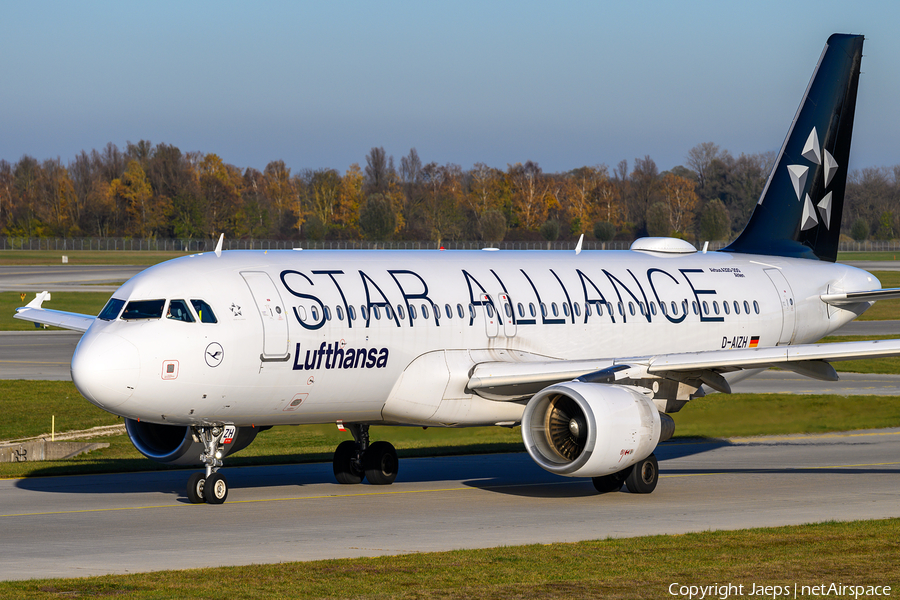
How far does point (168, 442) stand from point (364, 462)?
4.34 metres

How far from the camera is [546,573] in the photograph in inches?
598

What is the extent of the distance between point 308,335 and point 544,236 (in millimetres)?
140506

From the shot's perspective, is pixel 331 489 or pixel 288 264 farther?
pixel 331 489

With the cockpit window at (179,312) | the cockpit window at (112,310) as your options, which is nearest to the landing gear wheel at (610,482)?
the cockpit window at (179,312)

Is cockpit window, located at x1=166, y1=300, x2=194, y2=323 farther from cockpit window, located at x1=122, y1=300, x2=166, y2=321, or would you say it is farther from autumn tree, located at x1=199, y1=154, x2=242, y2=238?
autumn tree, located at x1=199, y1=154, x2=242, y2=238

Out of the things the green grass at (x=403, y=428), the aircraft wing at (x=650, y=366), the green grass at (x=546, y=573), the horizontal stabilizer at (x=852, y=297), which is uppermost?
the horizontal stabilizer at (x=852, y=297)

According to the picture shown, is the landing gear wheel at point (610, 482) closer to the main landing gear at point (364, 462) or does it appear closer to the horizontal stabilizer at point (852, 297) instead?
the main landing gear at point (364, 462)

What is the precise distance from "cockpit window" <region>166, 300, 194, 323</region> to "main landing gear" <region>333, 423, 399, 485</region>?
5754mm

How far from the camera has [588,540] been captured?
1788 cm

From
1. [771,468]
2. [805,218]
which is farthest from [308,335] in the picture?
[805,218]

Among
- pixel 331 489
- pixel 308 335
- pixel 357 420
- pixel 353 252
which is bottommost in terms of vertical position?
Answer: pixel 331 489

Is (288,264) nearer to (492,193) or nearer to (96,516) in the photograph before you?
(96,516)

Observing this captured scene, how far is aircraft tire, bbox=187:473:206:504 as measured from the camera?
69.2 ft

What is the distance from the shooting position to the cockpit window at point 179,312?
1967 cm
